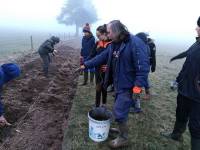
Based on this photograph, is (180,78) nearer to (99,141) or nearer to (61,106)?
(99,141)

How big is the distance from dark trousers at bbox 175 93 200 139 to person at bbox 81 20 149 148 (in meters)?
0.92

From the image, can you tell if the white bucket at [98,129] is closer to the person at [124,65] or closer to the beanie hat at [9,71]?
the person at [124,65]

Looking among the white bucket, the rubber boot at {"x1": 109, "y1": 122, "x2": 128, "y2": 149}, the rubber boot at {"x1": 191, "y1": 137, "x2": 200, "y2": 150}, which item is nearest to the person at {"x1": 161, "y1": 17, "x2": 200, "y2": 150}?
the rubber boot at {"x1": 191, "y1": 137, "x2": 200, "y2": 150}

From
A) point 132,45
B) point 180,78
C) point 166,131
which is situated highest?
point 132,45

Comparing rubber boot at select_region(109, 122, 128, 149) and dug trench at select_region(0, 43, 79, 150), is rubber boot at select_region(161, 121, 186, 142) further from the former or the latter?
dug trench at select_region(0, 43, 79, 150)

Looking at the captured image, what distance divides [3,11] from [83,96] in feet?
464

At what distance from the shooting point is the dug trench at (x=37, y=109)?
5.41m

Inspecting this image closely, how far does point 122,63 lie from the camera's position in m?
4.54

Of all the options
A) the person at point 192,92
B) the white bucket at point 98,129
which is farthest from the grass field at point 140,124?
the person at point 192,92

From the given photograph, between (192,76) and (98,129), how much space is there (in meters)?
1.87

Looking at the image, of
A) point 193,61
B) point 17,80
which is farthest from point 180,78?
point 17,80

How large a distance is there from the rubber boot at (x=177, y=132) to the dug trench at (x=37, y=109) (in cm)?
218

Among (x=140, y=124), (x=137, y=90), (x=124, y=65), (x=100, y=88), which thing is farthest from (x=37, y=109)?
(x=137, y=90)

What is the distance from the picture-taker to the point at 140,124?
20.2 ft
